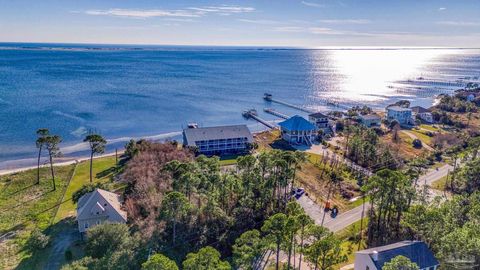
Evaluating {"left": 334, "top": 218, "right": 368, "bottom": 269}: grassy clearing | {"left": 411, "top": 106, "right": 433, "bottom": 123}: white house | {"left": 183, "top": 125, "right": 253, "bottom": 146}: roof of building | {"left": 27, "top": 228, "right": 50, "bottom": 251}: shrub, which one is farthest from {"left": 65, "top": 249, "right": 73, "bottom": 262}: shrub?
{"left": 411, "top": 106, "right": 433, "bottom": 123}: white house

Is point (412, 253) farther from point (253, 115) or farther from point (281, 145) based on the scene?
point (253, 115)

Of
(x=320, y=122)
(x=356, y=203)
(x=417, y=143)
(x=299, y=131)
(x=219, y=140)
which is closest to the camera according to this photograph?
(x=356, y=203)

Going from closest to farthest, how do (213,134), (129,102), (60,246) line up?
(60,246)
(213,134)
(129,102)

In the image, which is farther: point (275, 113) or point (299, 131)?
point (275, 113)

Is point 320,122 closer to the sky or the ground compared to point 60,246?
closer to the sky

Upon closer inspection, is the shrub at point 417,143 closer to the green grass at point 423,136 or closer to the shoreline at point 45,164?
the green grass at point 423,136

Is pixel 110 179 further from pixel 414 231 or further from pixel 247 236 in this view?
pixel 414 231

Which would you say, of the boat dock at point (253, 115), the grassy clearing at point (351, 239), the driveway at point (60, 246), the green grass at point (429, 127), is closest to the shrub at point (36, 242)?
the driveway at point (60, 246)

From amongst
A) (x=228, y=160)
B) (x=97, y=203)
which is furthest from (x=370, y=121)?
(x=97, y=203)

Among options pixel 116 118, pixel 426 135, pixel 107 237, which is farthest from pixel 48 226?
pixel 426 135
